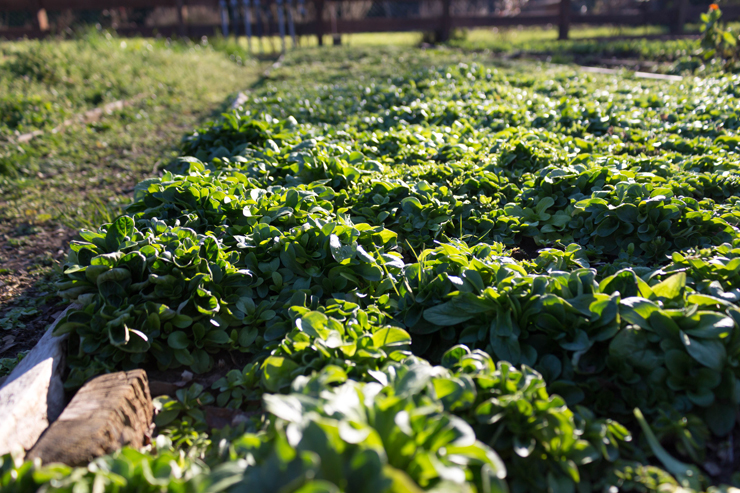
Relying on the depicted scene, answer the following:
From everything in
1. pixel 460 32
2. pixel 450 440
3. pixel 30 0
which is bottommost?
pixel 450 440

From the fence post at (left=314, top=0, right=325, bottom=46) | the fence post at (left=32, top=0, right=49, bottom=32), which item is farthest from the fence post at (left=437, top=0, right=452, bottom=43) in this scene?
the fence post at (left=32, top=0, right=49, bottom=32)

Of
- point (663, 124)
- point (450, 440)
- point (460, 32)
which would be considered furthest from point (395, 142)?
point (460, 32)

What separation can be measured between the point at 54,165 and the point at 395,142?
3.44m

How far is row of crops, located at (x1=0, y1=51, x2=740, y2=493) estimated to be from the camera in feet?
3.95

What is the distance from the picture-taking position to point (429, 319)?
192cm

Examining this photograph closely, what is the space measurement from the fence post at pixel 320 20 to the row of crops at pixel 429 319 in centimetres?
1319

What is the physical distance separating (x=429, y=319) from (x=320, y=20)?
51.5 ft

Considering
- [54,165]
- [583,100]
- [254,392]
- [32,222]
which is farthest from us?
[583,100]

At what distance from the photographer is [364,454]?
101 centimetres

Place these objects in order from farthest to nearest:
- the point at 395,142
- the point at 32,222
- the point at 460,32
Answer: the point at 460,32
the point at 395,142
the point at 32,222

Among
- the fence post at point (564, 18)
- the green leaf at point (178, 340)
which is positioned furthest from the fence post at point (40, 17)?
the green leaf at point (178, 340)

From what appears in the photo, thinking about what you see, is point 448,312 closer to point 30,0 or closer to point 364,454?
point 364,454

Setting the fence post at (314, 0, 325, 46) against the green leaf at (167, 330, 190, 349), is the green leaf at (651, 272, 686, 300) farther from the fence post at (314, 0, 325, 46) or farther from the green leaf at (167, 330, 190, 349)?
the fence post at (314, 0, 325, 46)

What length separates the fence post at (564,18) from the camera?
13.8 m
